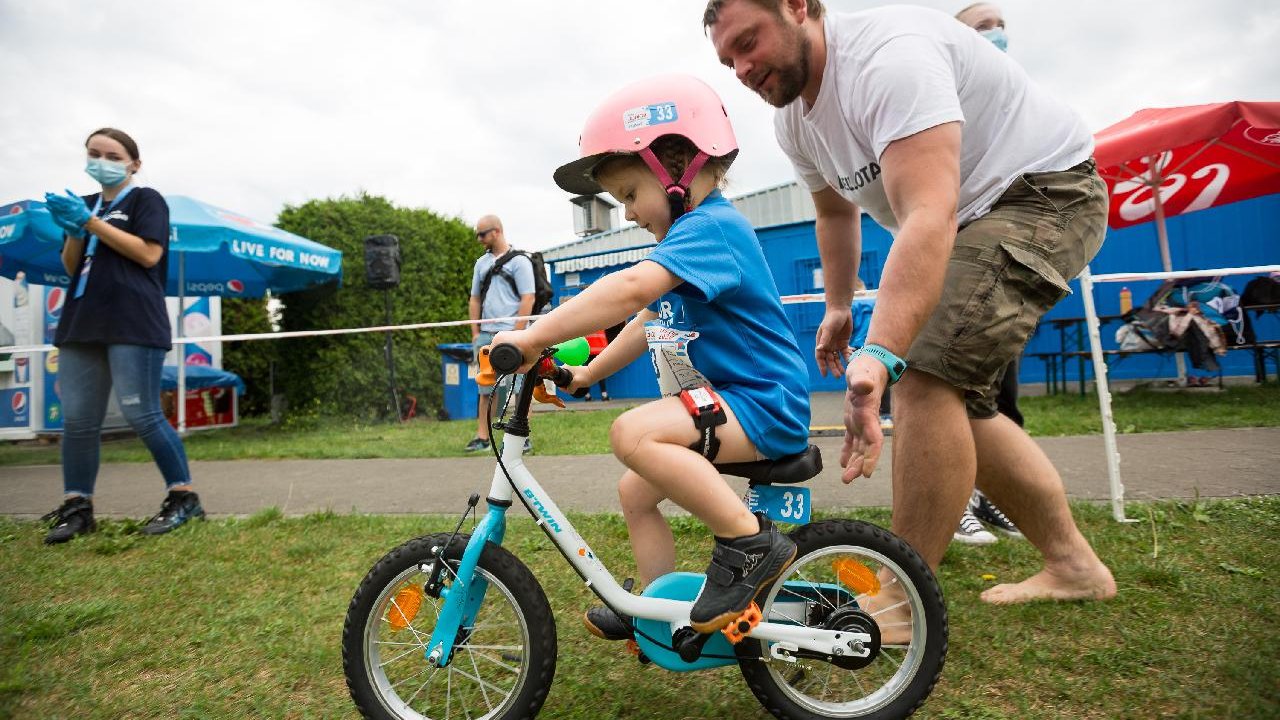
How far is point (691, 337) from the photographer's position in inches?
72.5

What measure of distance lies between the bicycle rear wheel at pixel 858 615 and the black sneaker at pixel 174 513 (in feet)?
11.4

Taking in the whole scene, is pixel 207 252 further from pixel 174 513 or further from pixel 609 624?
pixel 609 624

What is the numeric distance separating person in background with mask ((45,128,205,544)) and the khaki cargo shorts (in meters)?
3.83

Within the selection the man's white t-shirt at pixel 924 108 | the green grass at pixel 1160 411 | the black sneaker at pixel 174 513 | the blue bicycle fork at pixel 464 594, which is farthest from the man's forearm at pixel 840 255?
the green grass at pixel 1160 411

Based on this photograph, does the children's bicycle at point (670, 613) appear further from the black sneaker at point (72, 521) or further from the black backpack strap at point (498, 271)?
the black backpack strap at point (498, 271)

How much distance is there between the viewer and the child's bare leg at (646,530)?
6.26 feet

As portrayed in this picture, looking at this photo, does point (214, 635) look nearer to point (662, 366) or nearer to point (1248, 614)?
point (662, 366)

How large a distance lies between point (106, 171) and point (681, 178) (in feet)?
11.9

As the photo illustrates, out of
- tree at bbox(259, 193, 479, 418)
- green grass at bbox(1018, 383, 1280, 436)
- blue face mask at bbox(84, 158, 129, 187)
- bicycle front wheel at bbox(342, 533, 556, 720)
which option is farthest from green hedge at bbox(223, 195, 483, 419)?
bicycle front wheel at bbox(342, 533, 556, 720)

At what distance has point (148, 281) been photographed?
3855 millimetres

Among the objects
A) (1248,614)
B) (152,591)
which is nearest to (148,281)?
(152,591)

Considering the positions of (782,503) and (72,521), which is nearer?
(782,503)

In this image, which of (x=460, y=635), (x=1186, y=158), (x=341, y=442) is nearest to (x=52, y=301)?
(x=341, y=442)

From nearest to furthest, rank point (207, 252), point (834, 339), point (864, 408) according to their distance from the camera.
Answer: point (864, 408)
point (834, 339)
point (207, 252)
